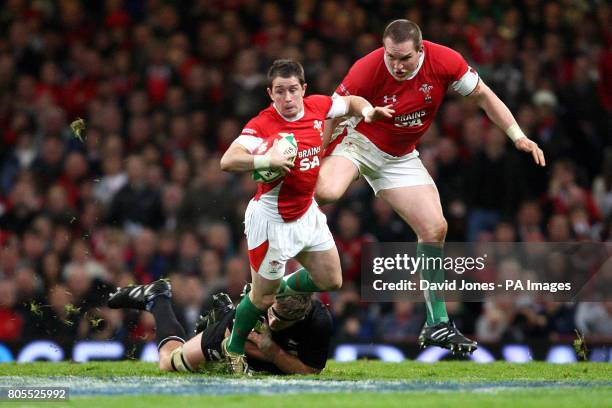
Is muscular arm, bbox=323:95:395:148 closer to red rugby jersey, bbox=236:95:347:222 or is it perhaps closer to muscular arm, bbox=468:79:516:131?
red rugby jersey, bbox=236:95:347:222

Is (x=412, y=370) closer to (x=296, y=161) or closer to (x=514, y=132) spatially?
(x=514, y=132)

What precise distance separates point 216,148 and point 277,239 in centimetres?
558

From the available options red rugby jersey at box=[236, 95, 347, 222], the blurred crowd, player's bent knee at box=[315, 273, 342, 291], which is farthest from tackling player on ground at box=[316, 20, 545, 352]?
the blurred crowd

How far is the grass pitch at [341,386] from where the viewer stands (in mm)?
7016

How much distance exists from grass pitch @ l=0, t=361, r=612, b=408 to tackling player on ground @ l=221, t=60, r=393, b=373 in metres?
0.61

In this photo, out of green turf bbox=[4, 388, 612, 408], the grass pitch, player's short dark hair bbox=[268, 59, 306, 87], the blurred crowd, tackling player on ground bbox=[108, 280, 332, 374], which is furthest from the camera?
the blurred crowd

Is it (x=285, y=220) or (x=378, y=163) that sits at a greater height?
(x=378, y=163)

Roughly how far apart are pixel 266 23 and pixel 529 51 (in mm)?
3322

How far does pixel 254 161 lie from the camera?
8109 millimetres

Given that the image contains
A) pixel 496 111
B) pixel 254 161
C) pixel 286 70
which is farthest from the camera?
pixel 496 111

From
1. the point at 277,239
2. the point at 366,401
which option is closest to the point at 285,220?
the point at 277,239

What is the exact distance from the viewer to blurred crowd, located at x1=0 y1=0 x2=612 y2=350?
12.0 meters

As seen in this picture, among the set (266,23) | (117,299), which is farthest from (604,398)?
(266,23)

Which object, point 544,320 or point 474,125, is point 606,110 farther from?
point 544,320
